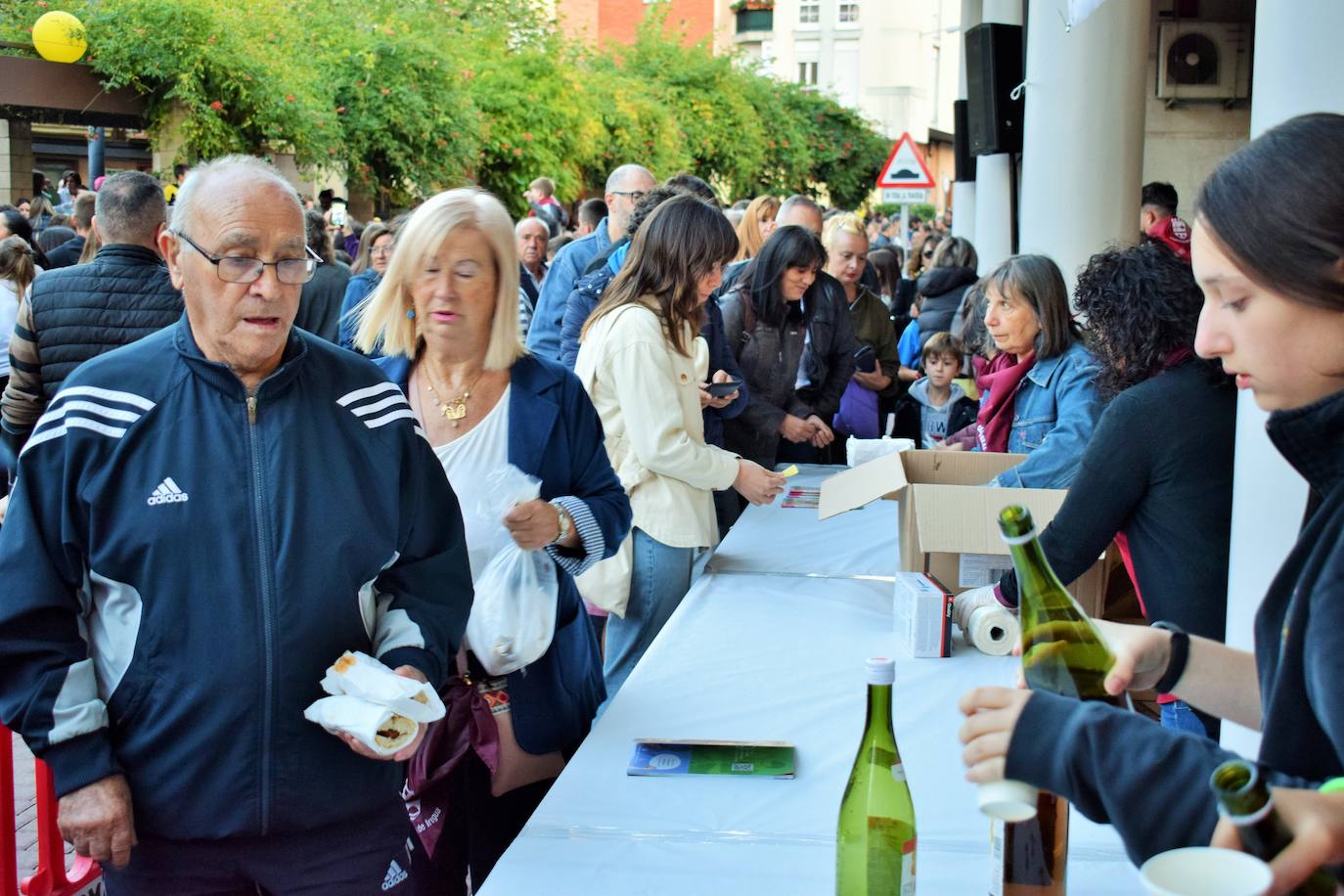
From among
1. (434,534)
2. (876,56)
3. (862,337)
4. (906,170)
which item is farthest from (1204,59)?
(876,56)

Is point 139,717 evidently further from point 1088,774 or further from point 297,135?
point 297,135

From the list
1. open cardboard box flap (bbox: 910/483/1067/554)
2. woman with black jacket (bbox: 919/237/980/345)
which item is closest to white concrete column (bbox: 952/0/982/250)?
woman with black jacket (bbox: 919/237/980/345)

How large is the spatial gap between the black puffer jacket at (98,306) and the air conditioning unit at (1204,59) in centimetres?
933

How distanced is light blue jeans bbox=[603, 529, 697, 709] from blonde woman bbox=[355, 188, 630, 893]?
0.93m

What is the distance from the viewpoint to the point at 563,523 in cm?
250

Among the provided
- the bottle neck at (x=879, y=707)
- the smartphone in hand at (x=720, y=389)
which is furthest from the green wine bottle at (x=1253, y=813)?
the smartphone in hand at (x=720, y=389)

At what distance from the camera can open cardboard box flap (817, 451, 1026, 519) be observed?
10.7ft

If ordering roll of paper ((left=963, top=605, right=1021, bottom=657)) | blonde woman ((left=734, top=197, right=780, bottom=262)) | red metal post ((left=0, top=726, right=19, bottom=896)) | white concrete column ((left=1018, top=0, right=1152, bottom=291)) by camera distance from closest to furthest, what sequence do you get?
roll of paper ((left=963, top=605, right=1021, bottom=657)) → red metal post ((left=0, top=726, right=19, bottom=896)) → white concrete column ((left=1018, top=0, right=1152, bottom=291)) → blonde woman ((left=734, top=197, right=780, bottom=262))

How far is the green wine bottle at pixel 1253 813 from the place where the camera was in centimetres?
93

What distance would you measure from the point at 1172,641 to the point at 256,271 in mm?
1311

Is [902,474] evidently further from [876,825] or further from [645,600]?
[876,825]

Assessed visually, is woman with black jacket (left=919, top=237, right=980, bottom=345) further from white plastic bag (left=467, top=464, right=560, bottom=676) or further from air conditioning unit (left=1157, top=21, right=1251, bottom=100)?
white plastic bag (left=467, top=464, right=560, bottom=676)

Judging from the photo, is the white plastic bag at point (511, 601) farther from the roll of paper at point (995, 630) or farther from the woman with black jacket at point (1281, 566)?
the woman with black jacket at point (1281, 566)

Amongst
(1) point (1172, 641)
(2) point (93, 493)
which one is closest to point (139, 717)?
(2) point (93, 493)
